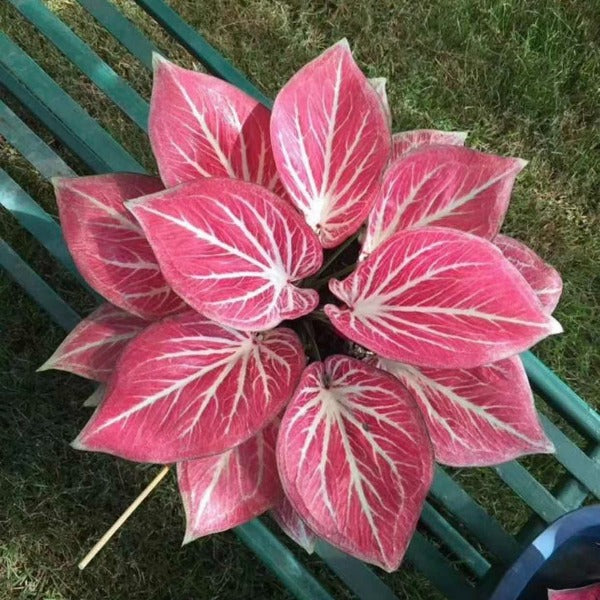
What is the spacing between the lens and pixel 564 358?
59.9 inches

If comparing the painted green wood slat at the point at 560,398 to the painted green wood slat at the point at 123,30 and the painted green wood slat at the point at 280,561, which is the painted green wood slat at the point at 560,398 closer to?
the painted green wood slat at the point at 280,561

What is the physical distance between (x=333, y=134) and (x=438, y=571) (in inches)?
25.5

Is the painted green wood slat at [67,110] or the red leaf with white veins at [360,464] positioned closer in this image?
the red leaf with white veins at [360,464]

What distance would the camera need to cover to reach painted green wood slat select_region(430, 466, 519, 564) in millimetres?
1070

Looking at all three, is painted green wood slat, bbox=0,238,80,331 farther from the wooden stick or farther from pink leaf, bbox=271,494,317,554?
pink leaf, bbox=271,494,317,554

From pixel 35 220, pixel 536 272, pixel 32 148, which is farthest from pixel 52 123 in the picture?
pixel 536 272

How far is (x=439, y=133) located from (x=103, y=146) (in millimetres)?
520

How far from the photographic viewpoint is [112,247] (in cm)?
75

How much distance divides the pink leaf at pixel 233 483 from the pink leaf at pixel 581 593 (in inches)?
12.1

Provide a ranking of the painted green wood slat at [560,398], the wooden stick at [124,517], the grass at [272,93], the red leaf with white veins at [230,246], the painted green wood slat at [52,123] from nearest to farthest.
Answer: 1. the red leaf with white veins at [230,246]
2. the wooden stick at [124,517]
3. the painted green wood slat at [560,398]
4. the painted green wood slat at [52,123]
5. the grass at [272,93]

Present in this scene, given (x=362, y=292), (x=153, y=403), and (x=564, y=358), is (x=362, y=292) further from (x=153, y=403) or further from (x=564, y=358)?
(x=564, y=358)

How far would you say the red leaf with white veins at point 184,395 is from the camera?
27.1 inches

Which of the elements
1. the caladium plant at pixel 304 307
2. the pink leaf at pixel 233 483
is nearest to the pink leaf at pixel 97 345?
the caladium plant at pixel 304 307

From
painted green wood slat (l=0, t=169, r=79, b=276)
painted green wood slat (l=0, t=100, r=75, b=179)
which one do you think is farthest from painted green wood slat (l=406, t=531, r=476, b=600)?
→ painted green wood slat (l=0, t=100, r=75, b=179)
